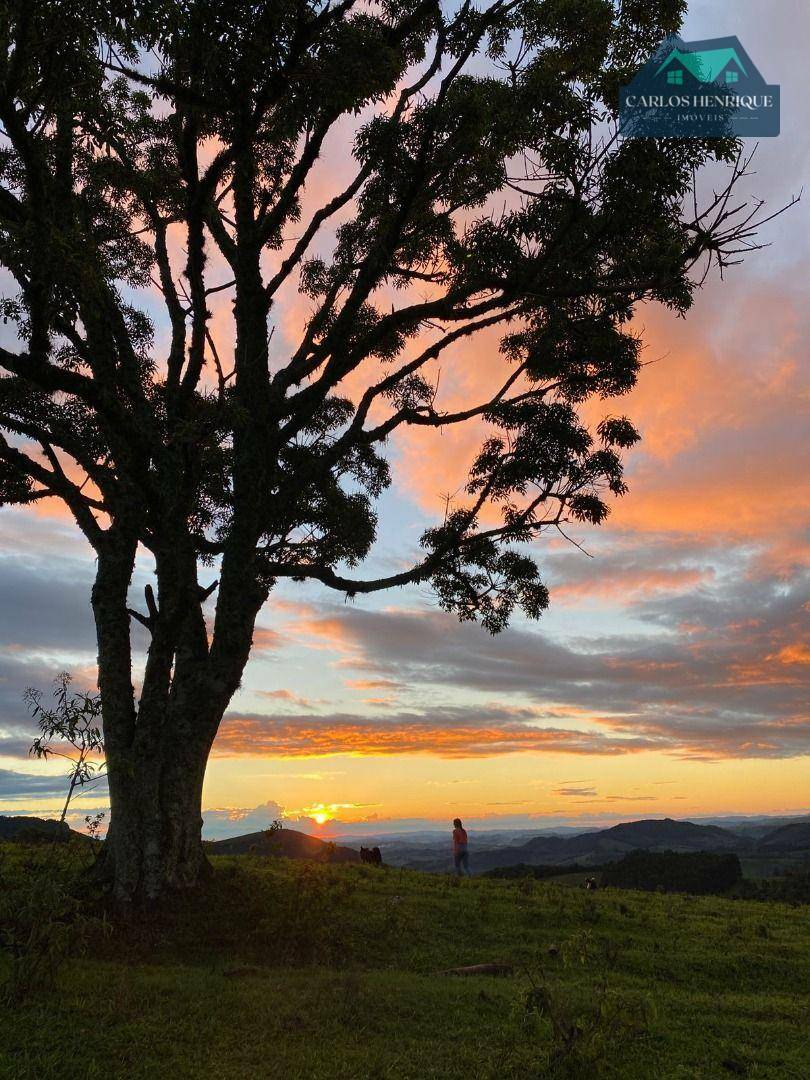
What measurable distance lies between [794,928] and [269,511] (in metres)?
13.9

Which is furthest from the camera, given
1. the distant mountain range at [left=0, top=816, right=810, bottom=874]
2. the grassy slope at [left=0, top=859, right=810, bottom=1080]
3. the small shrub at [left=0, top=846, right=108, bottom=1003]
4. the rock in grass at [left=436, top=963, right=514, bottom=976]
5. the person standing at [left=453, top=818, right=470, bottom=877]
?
the distant mountain range at [left=0, top=816, right=810, bottom=874]

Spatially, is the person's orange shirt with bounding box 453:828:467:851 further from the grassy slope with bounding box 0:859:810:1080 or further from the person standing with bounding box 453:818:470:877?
the grassy slope with bounding box 0:859:810:1080

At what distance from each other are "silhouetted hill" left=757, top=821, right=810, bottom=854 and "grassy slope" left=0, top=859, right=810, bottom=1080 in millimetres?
107834

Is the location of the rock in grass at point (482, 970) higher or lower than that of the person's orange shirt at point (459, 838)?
lower

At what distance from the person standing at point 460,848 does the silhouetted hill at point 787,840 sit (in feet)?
328

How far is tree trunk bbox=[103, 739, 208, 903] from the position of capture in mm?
13555

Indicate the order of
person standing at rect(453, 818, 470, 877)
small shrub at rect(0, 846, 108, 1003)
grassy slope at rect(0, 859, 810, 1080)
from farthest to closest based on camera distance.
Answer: person standing at rect(453, 818, 470, 877), small shrub at rect(0, 846, 108, 1003), grassy slope at rect(0, 859, 810, 1080)

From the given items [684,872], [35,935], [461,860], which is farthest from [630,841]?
[35,935]

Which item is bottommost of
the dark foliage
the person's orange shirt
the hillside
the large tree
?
the hillside

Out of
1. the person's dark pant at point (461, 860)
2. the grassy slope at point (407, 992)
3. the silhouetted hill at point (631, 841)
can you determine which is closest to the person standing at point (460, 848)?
the person's dark pant at point (461, 860)

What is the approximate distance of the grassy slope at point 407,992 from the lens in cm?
800

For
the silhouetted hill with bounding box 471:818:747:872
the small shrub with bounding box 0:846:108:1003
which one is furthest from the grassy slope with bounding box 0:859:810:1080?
the silhouetted hill with bounding box 471:818:747:872

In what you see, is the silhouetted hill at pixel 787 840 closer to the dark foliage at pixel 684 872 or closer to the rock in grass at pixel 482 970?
the dark foliage at pixel 684 872

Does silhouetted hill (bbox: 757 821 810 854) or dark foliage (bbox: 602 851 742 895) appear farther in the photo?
silhouetted hill (bbox: 757 821 810 854)
